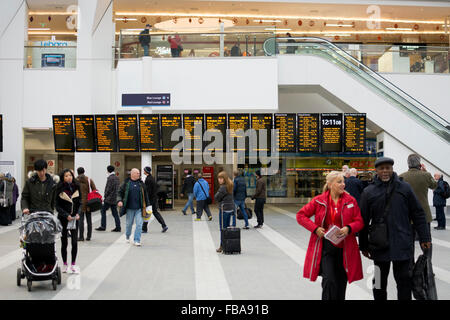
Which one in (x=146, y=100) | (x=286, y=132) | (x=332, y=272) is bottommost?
(x=332, y=272)

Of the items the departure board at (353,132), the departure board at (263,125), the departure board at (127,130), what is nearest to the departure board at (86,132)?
the departure board at (127,130)

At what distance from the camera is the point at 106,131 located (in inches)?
703

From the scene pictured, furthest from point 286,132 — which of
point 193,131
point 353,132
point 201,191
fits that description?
point 201,191

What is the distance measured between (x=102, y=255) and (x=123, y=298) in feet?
11.9

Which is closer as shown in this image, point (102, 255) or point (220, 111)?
point (102, 255)

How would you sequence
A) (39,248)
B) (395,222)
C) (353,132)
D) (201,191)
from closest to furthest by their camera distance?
1. (395,222)
2. (39,248)
3. (201,191)
4. (353,132)

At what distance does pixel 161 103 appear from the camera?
18.2m

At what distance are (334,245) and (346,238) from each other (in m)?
0.14

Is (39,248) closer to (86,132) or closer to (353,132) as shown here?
(86,132)

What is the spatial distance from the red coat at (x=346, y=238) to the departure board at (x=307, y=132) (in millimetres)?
12197

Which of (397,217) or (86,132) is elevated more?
Result: (86,132)
